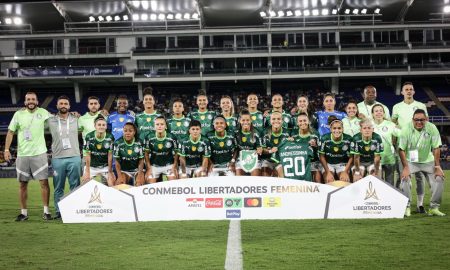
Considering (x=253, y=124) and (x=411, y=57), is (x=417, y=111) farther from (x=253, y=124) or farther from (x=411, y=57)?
(x=411, y=57)

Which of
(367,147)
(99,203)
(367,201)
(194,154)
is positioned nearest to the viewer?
(367,201)

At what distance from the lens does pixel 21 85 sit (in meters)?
44.3

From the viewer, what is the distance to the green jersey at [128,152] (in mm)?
9359

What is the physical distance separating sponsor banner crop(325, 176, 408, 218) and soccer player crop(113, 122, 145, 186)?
357cm

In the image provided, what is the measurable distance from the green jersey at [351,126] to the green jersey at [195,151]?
111 inches

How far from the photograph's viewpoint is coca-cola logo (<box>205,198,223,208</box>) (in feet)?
26.6

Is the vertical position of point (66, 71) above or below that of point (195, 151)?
above

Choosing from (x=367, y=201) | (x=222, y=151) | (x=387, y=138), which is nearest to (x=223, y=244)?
(x=367, y=201)

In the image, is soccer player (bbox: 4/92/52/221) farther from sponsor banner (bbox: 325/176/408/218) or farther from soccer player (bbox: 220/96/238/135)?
sponsor banner (bbox: 325/176/408/218)

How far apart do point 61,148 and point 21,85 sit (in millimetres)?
38351

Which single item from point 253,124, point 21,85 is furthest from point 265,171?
point 21,85

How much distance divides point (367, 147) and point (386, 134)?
745 millimetres

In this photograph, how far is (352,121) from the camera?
10.1 metres

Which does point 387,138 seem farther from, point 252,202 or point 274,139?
point 252,202
